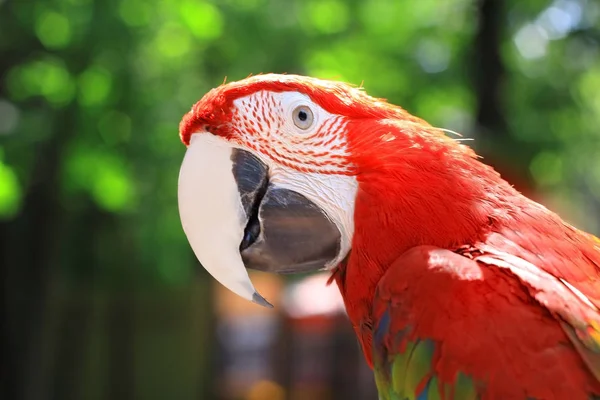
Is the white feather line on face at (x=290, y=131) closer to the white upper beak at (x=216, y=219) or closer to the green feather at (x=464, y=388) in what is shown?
the white upper beak at (x=216, y=219)

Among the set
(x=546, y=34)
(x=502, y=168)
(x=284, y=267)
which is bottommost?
(x=502, y=168)

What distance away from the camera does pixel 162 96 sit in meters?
3.88

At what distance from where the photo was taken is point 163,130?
13.2 ft

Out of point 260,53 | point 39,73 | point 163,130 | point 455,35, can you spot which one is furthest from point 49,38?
point 455,35

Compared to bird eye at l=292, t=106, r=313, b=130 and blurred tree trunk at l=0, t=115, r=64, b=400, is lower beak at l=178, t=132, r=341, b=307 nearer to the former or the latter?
bird eye at l=292, t=106, r=313, b=130

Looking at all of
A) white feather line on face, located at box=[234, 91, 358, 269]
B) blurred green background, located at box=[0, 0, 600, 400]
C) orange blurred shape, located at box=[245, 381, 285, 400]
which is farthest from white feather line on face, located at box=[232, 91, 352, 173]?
orange blurred shape, located at box=[245, 381, 285, 400]

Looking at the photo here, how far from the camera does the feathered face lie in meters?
1.39

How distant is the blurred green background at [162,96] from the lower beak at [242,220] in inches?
51.4

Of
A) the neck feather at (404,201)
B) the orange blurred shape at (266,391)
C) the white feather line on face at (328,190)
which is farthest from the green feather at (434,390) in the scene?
the orange blurred shape at (266,391)

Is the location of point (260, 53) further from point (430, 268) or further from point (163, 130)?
point (430, 268)

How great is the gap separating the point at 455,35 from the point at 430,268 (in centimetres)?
422

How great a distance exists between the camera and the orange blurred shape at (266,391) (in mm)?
7959

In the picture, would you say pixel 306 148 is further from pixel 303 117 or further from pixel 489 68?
pixel 489 68

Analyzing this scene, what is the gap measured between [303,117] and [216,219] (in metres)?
0.30
